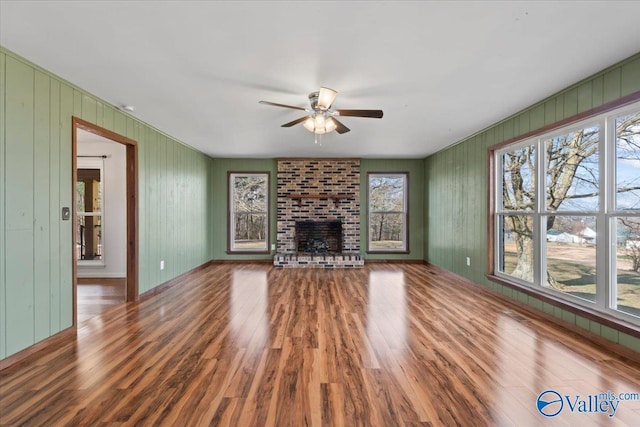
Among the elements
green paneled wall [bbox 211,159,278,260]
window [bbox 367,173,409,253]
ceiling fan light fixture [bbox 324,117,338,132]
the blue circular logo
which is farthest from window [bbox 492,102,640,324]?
green paneled wall [bbox 211,159,278,260]

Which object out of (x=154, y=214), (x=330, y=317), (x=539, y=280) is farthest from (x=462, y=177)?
(x=154, y=214)

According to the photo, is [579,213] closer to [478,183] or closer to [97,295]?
[478,183]

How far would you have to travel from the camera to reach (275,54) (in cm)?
230

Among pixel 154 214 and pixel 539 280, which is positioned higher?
pixel 154 214

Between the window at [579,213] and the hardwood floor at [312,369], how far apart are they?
0.56 meters

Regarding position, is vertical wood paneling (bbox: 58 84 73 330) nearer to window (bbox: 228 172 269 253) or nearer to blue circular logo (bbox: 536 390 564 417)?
blue circular logo (bbox: 536 390 564 417)

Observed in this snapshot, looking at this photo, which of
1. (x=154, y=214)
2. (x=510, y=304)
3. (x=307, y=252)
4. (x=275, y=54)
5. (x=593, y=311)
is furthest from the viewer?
(x=307, y=252)

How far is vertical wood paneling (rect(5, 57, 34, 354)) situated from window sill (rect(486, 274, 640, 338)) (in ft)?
16.2

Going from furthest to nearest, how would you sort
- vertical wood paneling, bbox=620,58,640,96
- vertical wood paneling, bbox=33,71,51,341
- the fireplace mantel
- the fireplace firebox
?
the fireplace firebox
the fireplace mantel
vertical wood paneling, bbox=33,71,51,341
vertical wood paneling, bbox=620,58,640,96

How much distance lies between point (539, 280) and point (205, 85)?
14.3ft

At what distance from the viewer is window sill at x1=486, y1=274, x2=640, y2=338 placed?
240 centimetres

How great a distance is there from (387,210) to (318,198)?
1.70 meters

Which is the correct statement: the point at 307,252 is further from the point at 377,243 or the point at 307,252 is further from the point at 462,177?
the point at 462,177

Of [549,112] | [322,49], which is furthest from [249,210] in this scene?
[549,112]
